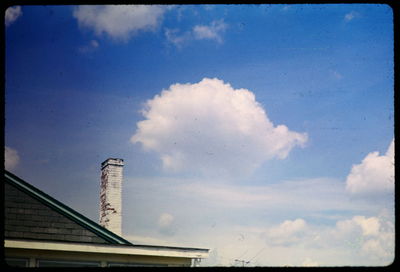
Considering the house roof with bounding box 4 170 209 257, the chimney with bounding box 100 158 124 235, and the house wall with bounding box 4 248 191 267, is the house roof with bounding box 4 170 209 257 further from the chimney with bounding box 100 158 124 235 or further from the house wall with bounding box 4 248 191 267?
the chimney with bounding box 100 158 124 235

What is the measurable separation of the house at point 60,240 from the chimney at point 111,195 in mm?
2433

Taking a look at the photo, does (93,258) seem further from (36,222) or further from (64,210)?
(36,222)

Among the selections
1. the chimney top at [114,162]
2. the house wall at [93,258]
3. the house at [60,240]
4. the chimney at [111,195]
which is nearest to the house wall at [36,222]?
the house at [60,240]

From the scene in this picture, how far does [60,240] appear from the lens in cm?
917

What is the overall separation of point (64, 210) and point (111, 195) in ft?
8.38

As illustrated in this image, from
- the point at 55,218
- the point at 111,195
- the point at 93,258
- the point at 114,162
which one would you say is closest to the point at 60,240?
the point at 55,218

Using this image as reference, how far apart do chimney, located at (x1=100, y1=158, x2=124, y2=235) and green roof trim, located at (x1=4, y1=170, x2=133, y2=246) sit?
94.6 inches

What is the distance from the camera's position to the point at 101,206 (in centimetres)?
1237

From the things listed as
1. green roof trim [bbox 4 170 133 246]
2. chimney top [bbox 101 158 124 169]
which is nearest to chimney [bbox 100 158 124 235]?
chimney top [bbox 101 158 124 169]

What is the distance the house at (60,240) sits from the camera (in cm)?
901
